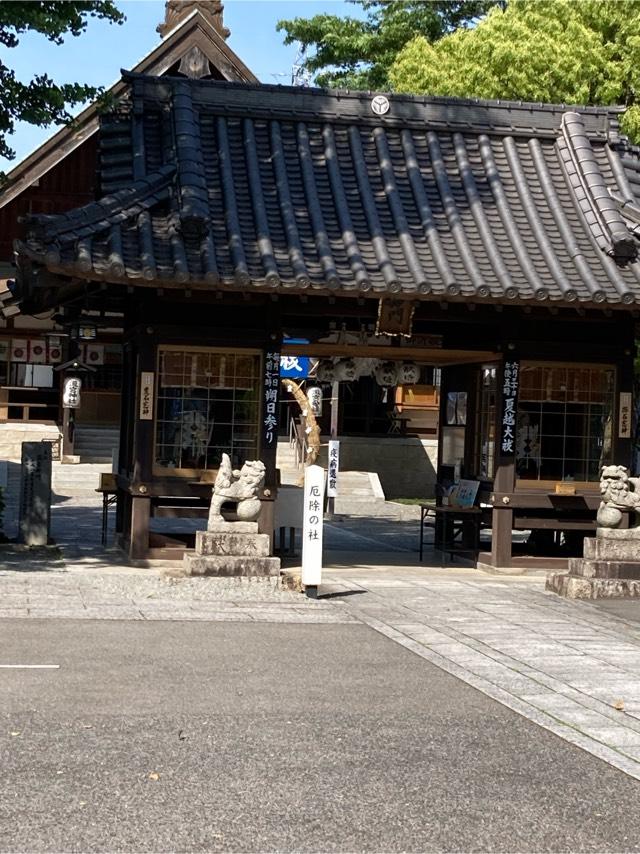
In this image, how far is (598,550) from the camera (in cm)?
1514

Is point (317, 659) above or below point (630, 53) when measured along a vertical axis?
below

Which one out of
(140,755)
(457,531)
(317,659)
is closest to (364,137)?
(457,531)

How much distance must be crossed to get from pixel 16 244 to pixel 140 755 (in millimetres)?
8792

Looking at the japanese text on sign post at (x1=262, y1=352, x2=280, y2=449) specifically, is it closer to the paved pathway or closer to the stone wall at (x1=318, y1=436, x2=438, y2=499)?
the paved pathway

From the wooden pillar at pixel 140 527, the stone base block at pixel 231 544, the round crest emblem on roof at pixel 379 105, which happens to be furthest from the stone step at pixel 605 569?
the round crest emblem on roof at pixel 379 105

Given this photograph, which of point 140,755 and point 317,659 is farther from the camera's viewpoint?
point 317,659

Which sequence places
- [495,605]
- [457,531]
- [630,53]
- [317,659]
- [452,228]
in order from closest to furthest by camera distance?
1. [317,659]
2. [495,605]
3. [452,228]
4. [457,531]
5. [630,53]

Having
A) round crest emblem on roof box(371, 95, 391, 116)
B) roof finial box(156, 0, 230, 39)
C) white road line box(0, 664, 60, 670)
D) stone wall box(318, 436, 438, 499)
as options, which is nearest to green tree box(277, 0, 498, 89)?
roof finial box(156, 0, 230, 39)

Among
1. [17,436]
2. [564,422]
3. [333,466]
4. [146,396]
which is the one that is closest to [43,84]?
[146,396]

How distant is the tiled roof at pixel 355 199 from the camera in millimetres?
15031

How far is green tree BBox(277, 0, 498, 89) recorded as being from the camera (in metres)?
39.8

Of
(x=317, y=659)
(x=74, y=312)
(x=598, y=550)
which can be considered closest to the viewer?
(x=317, y=659)

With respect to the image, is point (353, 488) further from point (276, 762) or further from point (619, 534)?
point (276, 762)

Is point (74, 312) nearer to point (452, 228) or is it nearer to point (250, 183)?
point (250, 183)
